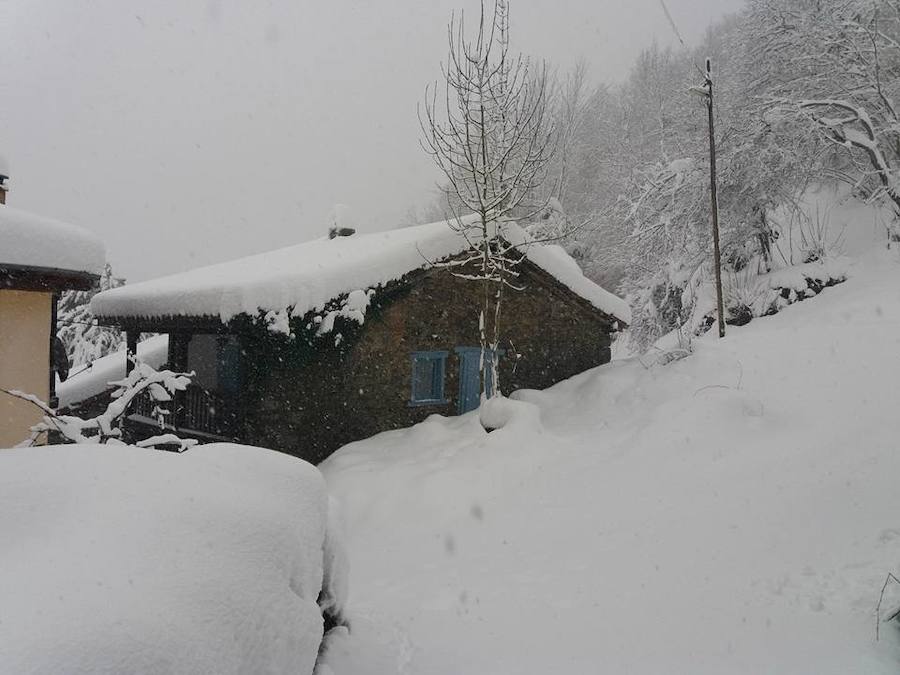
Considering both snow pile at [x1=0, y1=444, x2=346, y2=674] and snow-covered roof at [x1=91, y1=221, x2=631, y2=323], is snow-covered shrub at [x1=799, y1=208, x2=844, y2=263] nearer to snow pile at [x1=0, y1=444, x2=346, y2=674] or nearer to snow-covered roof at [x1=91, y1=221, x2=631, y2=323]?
snow-covered roof at [x1=91, y1=221, x2=631, y2=323]

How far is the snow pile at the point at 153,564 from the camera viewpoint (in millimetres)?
1461

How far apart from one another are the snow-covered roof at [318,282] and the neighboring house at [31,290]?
2.29 m

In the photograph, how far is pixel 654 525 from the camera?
18.4 feet

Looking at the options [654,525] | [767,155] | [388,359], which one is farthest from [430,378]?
[767,155]

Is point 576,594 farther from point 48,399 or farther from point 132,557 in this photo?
point 48,399

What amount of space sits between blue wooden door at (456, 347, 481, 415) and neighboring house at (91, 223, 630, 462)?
0.02m

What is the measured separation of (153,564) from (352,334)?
26.3ft

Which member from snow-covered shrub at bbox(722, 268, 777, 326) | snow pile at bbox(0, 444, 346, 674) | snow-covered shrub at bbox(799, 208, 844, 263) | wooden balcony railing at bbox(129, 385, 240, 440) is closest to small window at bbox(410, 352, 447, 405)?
wooden balcony railing at bbox(129, 385, 240, 440)

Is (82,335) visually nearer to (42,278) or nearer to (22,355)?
(22,355)

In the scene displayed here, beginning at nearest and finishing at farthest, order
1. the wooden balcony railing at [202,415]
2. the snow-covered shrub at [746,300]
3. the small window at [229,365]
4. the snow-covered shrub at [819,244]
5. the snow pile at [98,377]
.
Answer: the small window at [229,365] < the wooden balcony railing at [202,415] < the snow pile at [98,377] < the snow-covered shrub at [746,300] < the snow-covered shrub at [819,244]

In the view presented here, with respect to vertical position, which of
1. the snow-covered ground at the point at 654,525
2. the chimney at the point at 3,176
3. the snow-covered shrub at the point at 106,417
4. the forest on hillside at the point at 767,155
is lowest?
the snow-covered ground at the point at 654,525

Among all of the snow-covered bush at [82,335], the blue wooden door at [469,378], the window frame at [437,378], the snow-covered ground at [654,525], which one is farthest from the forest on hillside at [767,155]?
the snow-covered bush at [82,335]

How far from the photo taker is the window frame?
10596 millimetres

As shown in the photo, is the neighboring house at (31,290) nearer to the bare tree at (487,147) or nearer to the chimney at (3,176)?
the chimney at (3,176)
